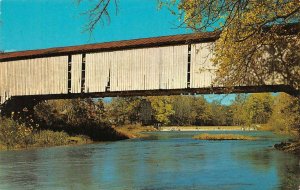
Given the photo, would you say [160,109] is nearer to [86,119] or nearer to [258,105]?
[258,105]

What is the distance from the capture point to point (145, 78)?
2562cm

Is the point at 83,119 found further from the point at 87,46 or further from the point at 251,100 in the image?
the point at 251,100

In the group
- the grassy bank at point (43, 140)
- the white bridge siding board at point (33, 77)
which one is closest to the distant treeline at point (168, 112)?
the grassy bank at point (43, 140)

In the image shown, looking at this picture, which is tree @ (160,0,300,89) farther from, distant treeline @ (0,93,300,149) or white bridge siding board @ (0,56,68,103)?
white bridge siding board @ (0,56,68,103)

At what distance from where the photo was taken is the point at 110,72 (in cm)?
2691

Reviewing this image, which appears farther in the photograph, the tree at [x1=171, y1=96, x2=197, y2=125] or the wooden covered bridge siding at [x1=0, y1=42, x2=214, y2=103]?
the tree at [x1=171, y1=96, x2=197, y2=125]

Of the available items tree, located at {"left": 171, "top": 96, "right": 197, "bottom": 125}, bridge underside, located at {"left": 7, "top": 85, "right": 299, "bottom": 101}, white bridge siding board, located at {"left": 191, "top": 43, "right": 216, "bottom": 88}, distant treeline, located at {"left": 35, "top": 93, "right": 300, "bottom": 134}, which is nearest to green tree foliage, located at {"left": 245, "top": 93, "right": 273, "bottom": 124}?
distant treeline, located at {"left": 35, "top": 93, "right": 300, "bottom": 134}

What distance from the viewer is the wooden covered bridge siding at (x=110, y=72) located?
2425 centimetres

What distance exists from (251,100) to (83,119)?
43.4 m

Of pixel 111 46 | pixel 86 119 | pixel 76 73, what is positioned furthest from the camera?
pixel 86 119

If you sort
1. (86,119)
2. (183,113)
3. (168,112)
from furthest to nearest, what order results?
(183,113) < (168,112) < (86,119)

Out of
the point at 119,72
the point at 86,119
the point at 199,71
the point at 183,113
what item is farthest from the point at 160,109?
the point at 199,71

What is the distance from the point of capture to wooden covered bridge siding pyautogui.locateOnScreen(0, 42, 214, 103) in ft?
79.6

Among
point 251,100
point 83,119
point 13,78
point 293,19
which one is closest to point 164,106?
point 251,100
